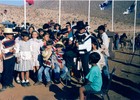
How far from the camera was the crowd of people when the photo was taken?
35.0 feet

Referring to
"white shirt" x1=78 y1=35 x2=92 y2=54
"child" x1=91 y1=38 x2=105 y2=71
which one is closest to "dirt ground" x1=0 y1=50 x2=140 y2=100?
"child" x1=91 y1=38 x2=105 y2=71

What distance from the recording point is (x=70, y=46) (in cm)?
1217

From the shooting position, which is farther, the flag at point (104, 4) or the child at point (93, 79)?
the flag at point (104, 4)

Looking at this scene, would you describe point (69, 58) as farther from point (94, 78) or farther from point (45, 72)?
point (94, 78)

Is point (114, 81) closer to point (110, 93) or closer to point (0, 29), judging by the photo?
point (110, 93)

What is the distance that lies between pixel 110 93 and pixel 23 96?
2708mm

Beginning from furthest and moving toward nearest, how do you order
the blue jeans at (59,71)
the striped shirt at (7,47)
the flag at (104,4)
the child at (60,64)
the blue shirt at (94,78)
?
the flag at (104,4) → the child at (60,64) → the blue jeans at (59,71) → the striped shirt at (7,47) → the blue shirt at (94,78)

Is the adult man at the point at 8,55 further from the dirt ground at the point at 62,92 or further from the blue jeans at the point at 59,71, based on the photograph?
the blue jeans at the point at 59,71

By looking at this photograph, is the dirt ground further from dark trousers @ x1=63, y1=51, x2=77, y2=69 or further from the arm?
the arm

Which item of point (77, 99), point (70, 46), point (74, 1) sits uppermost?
point (74, 1)

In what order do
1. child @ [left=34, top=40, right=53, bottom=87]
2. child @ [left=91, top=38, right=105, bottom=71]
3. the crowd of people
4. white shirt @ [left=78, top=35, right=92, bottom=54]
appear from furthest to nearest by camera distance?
child @ [left=34, top=40, right=53, bottom=87]
white shirt @ [left=78, top=35, right=92, bottom=54]
the crowd of people
child @ [left=91, top=38, right=105, bottom=71]

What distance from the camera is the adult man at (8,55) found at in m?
10.6

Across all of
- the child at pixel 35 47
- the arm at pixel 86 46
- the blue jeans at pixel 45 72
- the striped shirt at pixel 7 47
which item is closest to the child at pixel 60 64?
the blue jeans at pixel 45 72

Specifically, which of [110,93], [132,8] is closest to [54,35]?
[110,93]
